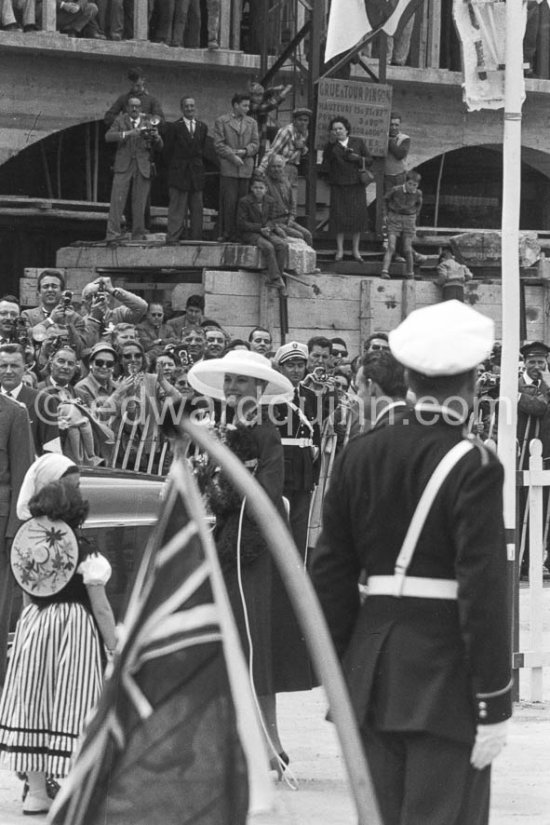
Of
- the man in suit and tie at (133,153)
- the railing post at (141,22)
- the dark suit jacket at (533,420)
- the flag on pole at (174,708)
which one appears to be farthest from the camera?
the railing post at (141,22)

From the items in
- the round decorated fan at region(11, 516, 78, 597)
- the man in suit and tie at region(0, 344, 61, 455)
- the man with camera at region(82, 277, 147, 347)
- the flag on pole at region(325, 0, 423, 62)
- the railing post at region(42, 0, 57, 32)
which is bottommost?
the round decorated fan at region(11, 516, 78, 597)

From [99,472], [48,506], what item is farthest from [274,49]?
[48,506]

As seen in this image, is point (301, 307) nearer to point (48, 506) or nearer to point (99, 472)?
point (99, 472)

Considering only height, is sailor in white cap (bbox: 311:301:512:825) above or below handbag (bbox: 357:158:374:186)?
below

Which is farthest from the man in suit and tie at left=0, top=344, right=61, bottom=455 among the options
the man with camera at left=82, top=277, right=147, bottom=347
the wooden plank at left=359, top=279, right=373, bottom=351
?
the wooden plank at left=359, top=279, right=373, bottom=351

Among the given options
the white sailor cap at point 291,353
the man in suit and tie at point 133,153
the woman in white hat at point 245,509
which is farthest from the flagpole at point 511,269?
the man in suit and tie at point 133,153

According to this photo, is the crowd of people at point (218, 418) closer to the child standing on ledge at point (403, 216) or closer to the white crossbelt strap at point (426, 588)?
the white crossbelt strap at point (426, 588)

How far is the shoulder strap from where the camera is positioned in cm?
421

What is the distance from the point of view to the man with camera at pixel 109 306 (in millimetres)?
15750

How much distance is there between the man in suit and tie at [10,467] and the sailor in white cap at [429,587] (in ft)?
15.7

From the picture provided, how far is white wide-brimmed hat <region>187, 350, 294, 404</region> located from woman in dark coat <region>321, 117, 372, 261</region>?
14443mm

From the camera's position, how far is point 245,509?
7.09 metres

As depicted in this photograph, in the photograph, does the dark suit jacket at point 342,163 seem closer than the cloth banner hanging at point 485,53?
No

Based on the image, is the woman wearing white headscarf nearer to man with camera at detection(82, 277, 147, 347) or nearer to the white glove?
the white glove
